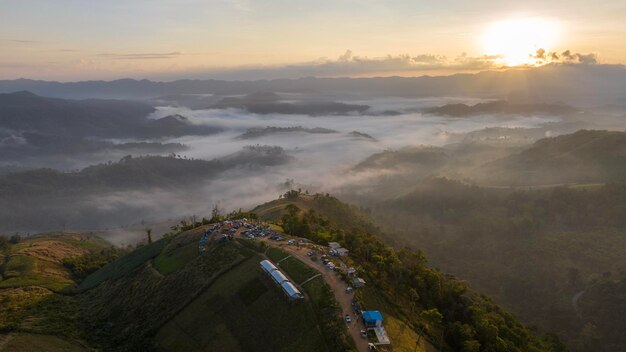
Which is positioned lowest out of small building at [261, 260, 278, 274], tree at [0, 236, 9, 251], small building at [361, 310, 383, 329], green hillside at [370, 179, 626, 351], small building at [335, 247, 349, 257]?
green hillside at [370, 179, 626, 351]

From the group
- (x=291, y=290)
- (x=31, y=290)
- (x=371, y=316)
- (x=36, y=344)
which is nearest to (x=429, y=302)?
(x=371, y=316)

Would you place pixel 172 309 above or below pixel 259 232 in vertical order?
below

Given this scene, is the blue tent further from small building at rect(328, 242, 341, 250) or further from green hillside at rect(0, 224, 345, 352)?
small building at rect(328, 242, 341, 250)

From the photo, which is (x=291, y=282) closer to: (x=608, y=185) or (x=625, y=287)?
(x=625, y=287)

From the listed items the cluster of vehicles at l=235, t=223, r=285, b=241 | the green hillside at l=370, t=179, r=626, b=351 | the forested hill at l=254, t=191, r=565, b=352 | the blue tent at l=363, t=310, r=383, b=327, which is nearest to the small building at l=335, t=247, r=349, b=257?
the forested hill at l=254, t=191, r=565, b=352

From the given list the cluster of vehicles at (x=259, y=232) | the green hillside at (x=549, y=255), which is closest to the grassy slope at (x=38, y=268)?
the cluster of vehicles at (x=259, y=232)

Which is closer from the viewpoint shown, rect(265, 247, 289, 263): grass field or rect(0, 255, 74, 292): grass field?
rect(265, 247, 289, 263): grass field

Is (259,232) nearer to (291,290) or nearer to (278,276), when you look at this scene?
(278,276)
